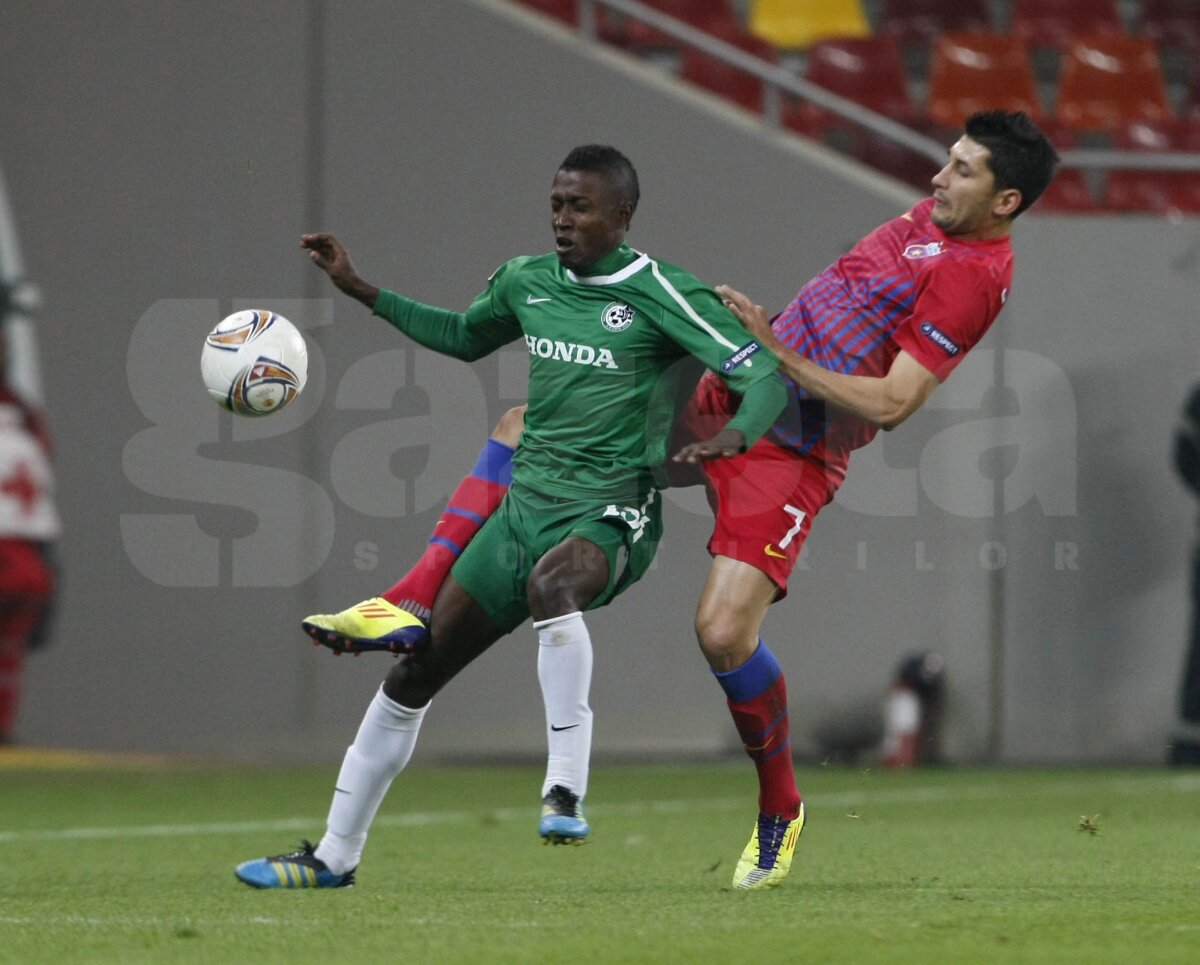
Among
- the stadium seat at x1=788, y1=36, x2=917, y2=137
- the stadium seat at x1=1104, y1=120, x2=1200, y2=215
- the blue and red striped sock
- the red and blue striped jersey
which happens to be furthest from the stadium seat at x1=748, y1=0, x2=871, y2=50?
the blue and red striped sock

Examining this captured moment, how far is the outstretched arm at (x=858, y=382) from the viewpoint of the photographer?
4.93m

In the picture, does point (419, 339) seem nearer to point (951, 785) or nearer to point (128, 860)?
point (128, 860)

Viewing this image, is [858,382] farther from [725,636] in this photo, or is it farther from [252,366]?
[252,366]

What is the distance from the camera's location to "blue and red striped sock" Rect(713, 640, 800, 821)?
5.11 meters

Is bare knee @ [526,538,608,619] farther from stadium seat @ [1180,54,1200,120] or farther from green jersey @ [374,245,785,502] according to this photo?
stadium seat @ [1180,54,1200,120]

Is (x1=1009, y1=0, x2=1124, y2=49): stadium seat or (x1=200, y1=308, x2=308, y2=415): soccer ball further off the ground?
(x1=1009, y1=0, x2=1124, y2=49): stadium seat

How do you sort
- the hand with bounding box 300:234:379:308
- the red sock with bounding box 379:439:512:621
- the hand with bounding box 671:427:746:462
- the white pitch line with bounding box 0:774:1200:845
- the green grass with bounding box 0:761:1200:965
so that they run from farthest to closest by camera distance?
the white pitch line with bounding box 0:774:1200:845 < the hand with bounding box 300:234:379:308 < the red sock with bounding box 379:439:512:621 < the hand with bounding box 671:427:746:462 < the green grass with bounding box 0:761:1200:965

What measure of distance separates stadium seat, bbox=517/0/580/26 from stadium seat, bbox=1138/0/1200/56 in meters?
3.88

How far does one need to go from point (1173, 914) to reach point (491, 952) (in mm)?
1634

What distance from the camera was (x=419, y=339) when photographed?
5.37 metres

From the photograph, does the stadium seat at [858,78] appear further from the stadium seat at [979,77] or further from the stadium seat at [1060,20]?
the stadium seat at [1060,20]

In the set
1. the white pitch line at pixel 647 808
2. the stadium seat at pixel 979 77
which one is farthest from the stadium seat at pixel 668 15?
the white pitch line at pixel 647 808

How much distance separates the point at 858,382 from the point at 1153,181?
23.7 feet

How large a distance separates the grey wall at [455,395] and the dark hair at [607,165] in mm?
5300
